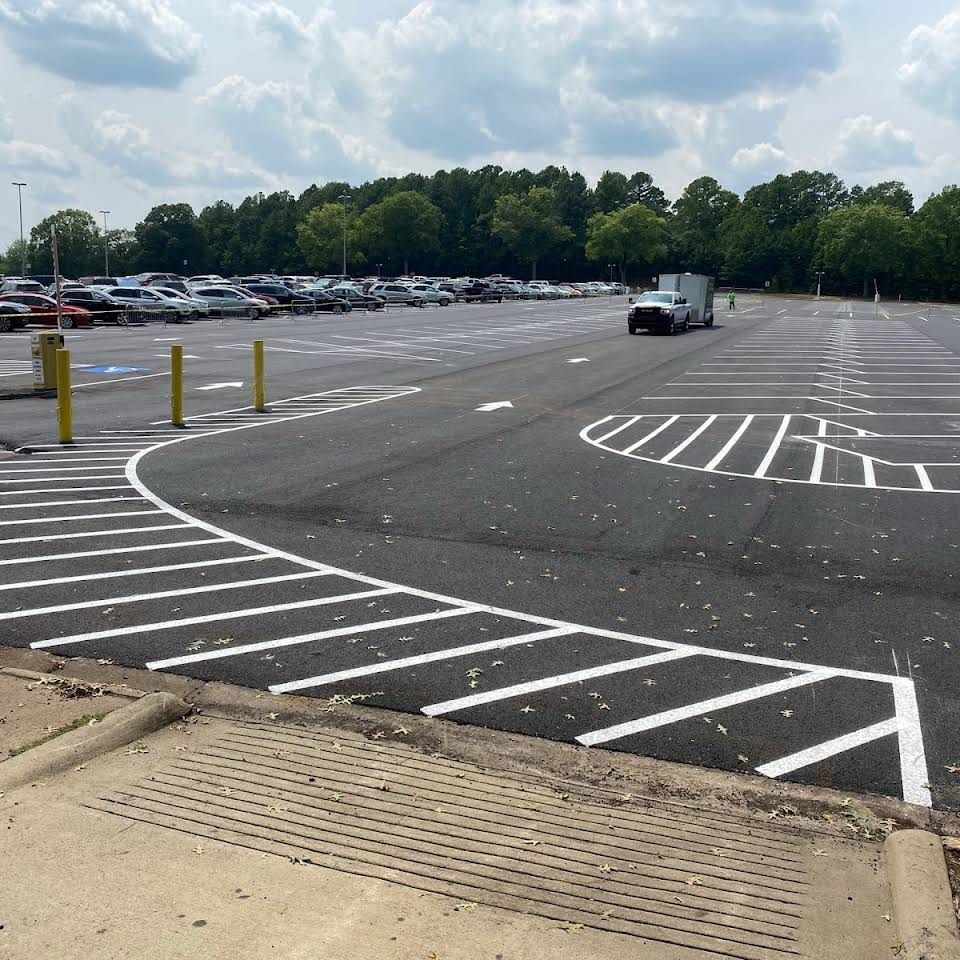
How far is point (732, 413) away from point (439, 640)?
13761mm

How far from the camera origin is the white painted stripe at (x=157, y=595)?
757 centimetres

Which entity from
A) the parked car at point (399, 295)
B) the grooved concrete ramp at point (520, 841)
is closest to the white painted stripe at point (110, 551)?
the grooved concrete ramp at point (520, 841)

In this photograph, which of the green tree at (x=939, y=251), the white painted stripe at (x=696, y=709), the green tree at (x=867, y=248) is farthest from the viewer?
the green tree at (x=867, y=248)

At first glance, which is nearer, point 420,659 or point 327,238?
point 420,659

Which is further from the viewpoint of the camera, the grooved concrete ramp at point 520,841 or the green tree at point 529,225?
the green tree at point 529,225

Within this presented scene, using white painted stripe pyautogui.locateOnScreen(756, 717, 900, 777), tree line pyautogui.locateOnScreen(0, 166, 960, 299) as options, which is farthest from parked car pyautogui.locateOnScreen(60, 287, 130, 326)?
tree line pyautogui.locateOnScreen(0, 166, 960, 299)

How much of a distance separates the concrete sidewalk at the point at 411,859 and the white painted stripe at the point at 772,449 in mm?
8786

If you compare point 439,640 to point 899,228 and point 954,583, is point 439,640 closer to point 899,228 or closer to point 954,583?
point 954,583

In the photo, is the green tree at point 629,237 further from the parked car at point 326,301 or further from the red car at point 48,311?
the red car at point 48,311

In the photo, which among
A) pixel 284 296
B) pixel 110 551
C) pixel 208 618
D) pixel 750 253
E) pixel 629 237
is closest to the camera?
pixel 208 618

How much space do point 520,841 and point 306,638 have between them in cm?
297

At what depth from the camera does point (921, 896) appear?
13.6 ft

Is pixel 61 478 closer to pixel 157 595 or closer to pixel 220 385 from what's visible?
pixel 157 595

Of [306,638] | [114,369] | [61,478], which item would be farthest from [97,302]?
[306,638]
